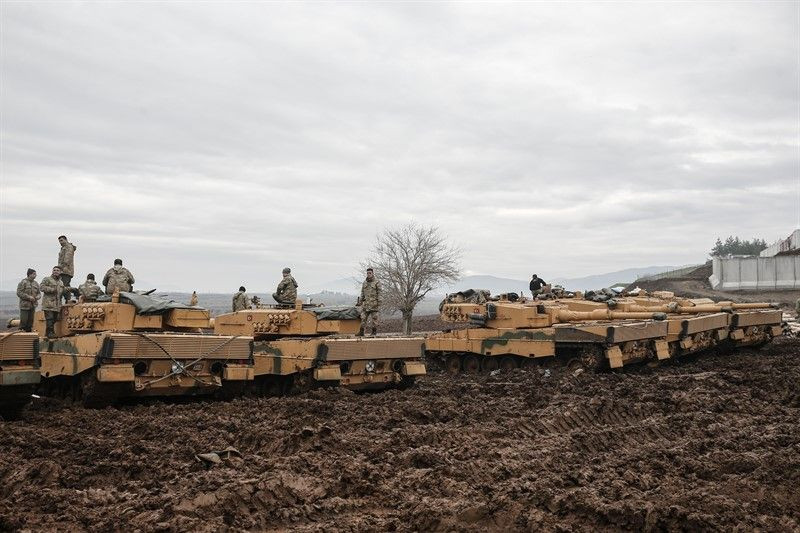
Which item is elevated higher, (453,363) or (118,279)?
(118,279)

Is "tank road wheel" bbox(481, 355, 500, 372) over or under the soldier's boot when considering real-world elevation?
under

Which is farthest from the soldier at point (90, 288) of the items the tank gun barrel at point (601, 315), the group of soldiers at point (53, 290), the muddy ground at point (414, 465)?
the tank gun barrel at point (601, 315)

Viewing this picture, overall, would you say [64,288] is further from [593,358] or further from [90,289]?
[593,358]

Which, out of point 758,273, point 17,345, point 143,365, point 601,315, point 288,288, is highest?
point 758,273

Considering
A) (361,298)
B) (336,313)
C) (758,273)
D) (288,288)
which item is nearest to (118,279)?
(288,288)

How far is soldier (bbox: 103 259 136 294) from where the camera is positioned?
15.2m

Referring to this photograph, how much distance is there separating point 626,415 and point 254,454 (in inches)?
207

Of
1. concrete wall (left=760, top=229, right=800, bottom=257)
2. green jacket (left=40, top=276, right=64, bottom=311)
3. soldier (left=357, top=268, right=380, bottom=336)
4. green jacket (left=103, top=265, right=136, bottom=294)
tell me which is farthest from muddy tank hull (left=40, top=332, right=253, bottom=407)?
concrete wall (left=760, top=229, right=800, bottom=257)

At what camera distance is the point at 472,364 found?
19.7 m

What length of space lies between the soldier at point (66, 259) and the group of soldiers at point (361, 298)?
10.8 feet

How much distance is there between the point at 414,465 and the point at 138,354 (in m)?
5.63

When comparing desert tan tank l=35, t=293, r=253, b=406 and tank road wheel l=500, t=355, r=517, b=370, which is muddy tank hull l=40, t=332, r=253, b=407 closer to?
desert tan tank l=35, t=293, r=253, b=406

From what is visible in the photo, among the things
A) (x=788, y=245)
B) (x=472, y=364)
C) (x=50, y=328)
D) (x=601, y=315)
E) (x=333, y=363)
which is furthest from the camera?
(x=788, y=245)

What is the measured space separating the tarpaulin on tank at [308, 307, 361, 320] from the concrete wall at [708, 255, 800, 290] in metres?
40.8
